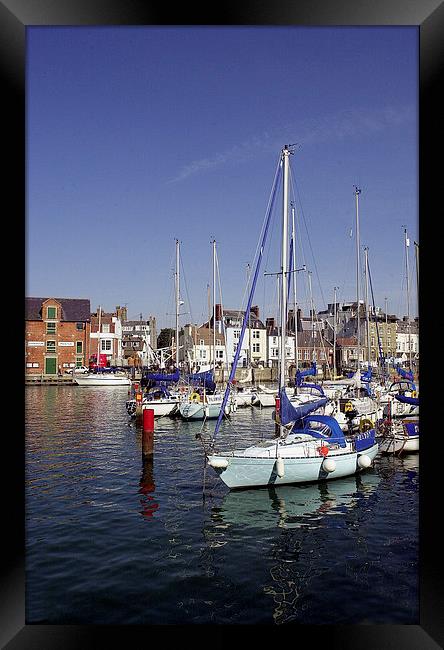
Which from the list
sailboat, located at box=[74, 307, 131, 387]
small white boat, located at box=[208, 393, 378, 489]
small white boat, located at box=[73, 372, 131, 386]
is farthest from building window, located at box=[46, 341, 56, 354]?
small white boat, located at box=[208, 393, 378, 489]

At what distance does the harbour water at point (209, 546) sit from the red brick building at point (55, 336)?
32781mm

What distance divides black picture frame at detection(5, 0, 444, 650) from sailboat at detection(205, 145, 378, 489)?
311 inches

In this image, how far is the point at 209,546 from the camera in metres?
8.60

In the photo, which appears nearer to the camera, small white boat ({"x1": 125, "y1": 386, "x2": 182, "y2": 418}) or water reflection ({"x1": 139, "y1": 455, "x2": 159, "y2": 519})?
water reflection ({"x1": 139, "y1": 455, "x2": 159, "y2": 519})

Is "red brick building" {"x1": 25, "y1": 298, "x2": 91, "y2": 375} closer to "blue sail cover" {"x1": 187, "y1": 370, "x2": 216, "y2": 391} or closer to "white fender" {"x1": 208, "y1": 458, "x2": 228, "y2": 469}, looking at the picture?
"blue sail cover" {"x1": 187, "y1": 370, "x2": 216, "y2": 391}

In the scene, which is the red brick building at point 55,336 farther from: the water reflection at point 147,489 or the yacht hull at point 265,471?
the yacht hull at point 265,471

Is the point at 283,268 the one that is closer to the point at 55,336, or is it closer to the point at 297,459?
the point at 297,459

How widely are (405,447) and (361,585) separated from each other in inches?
366

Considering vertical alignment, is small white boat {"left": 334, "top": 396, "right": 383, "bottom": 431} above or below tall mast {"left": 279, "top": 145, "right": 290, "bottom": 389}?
below

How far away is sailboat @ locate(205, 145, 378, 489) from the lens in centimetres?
1178

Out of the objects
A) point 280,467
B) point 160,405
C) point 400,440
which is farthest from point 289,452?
point 160,405

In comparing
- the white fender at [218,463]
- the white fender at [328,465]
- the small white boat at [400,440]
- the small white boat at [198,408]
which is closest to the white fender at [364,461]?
the white fender at [328,465]

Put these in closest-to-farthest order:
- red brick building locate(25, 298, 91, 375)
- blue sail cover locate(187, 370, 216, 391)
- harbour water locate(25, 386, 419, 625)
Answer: harbour water locate(25, 386, 419, 625), blue sail cover locate(187, 370, 216, 391), red brick building locate(25, 298, 91, 375)
